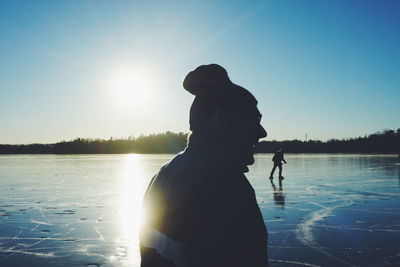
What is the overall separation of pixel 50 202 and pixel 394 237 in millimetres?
9218

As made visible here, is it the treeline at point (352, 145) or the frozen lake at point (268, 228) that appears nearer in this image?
the frozen lake at point (268, 228)

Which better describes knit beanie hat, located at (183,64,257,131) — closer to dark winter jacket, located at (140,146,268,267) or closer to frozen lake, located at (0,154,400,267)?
dark winter jacket, located at (140,146,268,267)

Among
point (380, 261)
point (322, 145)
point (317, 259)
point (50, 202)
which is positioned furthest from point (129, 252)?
point (322, 145)

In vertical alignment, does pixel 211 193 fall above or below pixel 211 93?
below

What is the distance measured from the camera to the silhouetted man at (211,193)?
1.16m

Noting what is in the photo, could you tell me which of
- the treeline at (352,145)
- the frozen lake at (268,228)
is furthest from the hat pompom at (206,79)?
the treeline at (352,145)

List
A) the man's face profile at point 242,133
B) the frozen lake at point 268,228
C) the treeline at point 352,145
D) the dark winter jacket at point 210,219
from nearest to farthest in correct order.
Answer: the dark winter jacket at point 210,219 < the man's face profile at point 242,133 < the frozen lake at point 268,228 < the treeline at point 352,145

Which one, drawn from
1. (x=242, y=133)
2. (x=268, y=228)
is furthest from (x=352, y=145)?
(x=242, y=133)

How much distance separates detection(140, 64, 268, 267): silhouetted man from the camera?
1158mm

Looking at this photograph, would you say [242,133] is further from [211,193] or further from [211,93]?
[211,193]

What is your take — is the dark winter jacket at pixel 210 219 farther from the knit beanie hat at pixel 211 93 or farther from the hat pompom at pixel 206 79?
the hat pompom at pixel 206 79

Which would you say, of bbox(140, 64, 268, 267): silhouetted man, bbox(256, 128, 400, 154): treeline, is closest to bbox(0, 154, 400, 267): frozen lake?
bbox(140, 64, 268, 267): silhouetted man

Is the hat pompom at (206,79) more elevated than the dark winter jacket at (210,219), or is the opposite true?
the hat pompom at (206,79)

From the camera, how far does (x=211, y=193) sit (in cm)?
116
